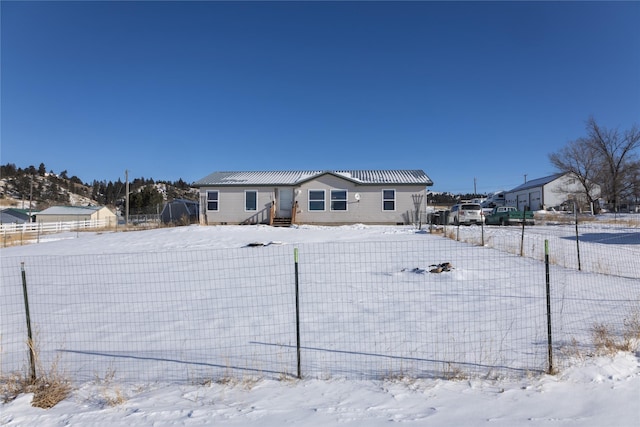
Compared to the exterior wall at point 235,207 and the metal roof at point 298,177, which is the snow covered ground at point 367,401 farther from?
the exterior wall at point 235,207

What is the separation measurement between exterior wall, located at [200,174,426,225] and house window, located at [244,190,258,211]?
21cm

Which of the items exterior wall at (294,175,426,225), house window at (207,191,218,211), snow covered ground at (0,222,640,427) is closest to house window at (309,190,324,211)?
exterior wall at (294,175,426,225)

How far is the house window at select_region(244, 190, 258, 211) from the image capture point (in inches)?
940

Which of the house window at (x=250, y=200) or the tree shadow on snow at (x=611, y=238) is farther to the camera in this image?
the house window at (x=250, y=200)

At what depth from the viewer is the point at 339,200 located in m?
23.4

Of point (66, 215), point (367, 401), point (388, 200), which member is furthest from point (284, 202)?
point (66, 215)

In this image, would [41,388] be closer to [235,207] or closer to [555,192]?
[235,207]

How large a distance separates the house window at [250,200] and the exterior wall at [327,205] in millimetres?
214

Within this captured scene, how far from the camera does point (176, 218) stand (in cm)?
3541

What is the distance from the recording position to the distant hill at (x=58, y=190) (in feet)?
315

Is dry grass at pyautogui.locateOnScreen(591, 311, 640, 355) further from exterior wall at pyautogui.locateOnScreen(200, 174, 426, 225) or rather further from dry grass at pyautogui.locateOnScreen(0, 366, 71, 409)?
exterior wall at pyautogui.locateOnScreen(200, 174, 426, 225)

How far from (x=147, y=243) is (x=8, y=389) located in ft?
42.5

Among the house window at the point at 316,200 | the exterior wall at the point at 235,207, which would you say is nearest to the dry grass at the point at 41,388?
the exterior wall at the point at 235,207

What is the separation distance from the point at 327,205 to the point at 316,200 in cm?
82
